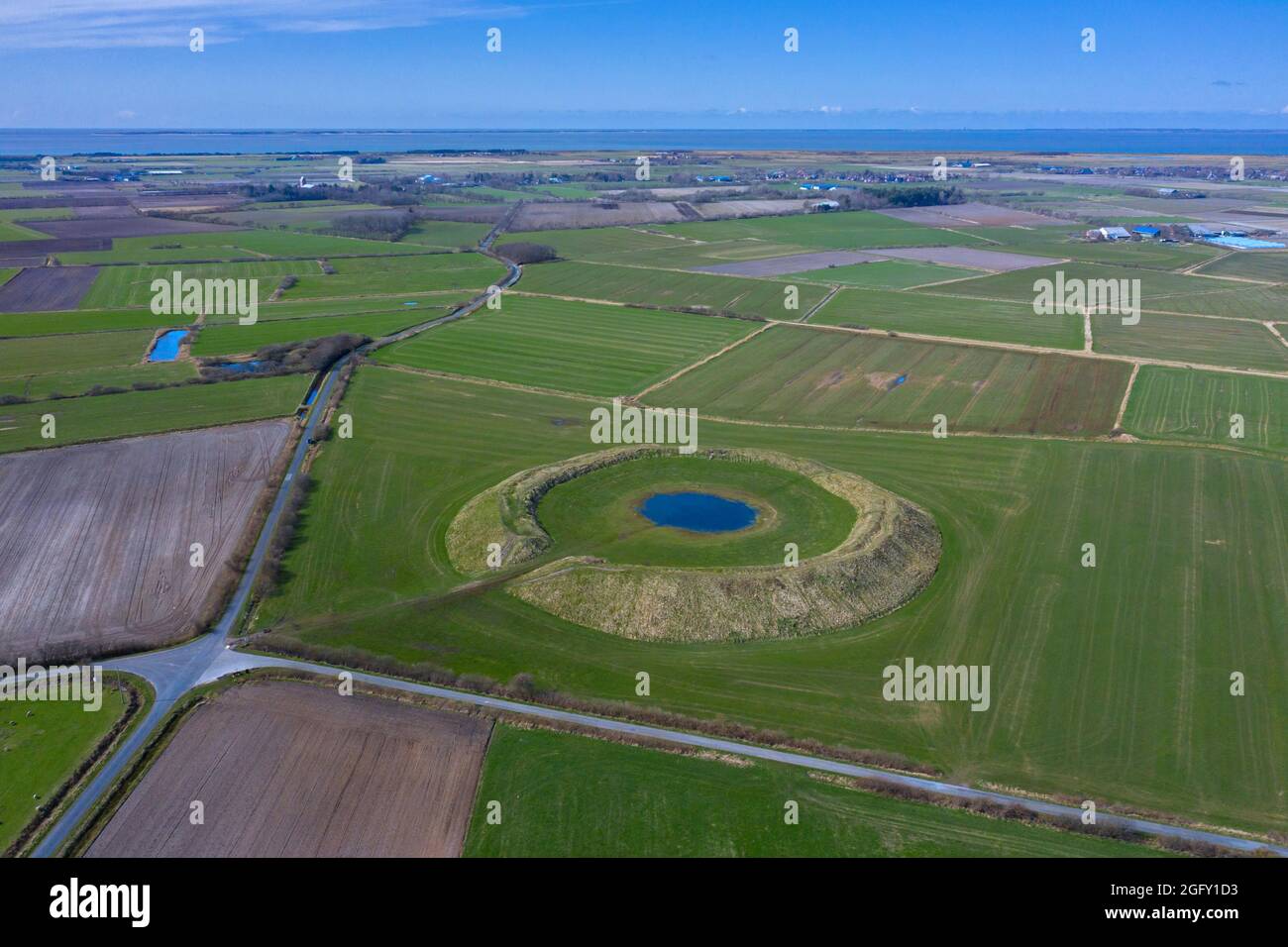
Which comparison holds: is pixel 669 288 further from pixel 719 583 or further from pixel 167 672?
pixel 167 672

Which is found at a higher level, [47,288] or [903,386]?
[47,288]

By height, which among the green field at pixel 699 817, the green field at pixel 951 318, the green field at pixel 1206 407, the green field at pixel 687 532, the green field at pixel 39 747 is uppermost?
the green field at pixel 951 318

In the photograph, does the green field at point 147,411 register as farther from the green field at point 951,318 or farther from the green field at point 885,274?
the green field at point 885,274

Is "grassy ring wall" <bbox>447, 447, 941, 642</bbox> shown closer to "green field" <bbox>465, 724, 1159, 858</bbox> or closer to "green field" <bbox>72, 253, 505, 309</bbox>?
"green field" <bbox>465, 724, 1159, 858</bbox>

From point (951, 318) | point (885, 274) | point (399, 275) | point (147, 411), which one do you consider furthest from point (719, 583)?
point (399, 275)

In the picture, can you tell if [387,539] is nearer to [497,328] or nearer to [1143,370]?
[497,328]

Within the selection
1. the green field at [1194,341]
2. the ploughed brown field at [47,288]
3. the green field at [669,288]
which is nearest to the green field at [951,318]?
the green field at [1194,341]
